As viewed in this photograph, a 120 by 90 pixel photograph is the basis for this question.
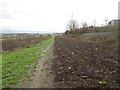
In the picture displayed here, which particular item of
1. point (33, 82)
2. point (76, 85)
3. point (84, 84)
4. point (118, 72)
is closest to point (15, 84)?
point (33, 82)

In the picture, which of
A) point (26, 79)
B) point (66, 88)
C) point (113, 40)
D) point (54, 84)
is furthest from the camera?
point (113, 40)

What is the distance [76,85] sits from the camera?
339 cm

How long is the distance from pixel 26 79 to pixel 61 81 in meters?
1.54

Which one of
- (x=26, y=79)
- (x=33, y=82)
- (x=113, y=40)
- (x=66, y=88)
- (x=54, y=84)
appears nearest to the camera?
(x=66, y=88)

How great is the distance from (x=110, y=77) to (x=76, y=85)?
154cm

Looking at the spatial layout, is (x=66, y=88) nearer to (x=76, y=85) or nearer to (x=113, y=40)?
(x=76, y=85)

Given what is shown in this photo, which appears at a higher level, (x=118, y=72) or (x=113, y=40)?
(x=113, y=40)

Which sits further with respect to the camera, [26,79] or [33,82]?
[26,79]

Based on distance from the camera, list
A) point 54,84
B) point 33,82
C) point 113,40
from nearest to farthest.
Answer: point 54,84, point 33,82, point 113,40

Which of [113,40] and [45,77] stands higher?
[113,40]

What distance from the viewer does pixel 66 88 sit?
10.7 feet

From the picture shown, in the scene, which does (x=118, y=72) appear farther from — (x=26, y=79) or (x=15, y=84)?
(x=15, y=84)

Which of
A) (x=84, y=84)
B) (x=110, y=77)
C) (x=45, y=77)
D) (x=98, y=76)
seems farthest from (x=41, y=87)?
(x=110, y=77)

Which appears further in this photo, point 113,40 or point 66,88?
point 113,40
